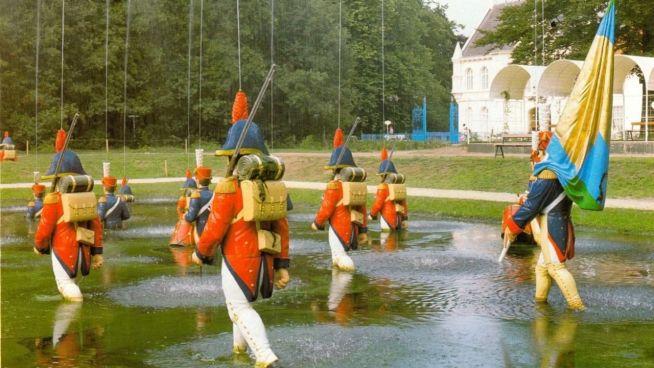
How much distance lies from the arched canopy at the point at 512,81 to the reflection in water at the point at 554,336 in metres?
34.1

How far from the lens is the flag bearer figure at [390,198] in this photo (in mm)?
19062

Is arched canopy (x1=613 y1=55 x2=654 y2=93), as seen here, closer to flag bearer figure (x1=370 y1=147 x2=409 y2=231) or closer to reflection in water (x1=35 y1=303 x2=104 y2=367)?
flag bearer figure (x1=370 y1=147 x2=409 y2=231)

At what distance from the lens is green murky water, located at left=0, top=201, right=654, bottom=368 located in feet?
28.4

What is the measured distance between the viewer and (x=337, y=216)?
14.1 metres

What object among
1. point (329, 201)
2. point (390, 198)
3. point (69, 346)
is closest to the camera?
point (69, 346)

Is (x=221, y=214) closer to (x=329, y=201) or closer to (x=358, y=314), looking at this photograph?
(x=358, y=314)

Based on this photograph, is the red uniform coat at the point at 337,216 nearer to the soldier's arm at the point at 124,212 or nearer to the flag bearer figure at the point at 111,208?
the flag bearer figure at the point at 111,208

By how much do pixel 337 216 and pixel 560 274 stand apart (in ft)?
14.2

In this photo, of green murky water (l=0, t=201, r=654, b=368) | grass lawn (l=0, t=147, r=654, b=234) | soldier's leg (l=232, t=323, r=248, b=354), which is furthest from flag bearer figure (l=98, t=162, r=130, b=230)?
soldier's leg (l=232, t=323, r=248, b=354)

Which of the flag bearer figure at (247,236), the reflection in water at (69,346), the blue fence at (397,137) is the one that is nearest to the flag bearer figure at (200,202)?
the reflection in water at (69,346)

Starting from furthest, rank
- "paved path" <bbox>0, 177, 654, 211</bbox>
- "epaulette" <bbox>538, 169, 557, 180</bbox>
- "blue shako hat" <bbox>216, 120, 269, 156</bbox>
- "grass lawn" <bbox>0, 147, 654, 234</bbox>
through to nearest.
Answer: "paved path" <bbox>0, 177, 654, 211</bbox>
"grass lawn" <bbox>0, 147, 654, 234</bbox>
"epaulette" <bbox>538, 169, 557, 180</bbox>
"blue shako hat" <bbox>216, 120, 269, 156</bbox>

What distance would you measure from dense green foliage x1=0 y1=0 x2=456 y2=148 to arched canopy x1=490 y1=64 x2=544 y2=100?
22284 millimetres

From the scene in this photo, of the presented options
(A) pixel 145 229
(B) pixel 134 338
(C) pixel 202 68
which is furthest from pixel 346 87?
(B) pixel 134 338

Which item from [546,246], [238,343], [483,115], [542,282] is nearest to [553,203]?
[546,246]
